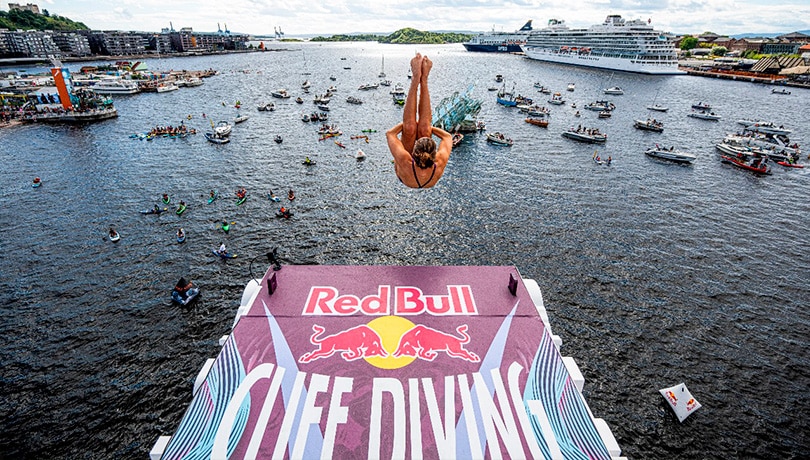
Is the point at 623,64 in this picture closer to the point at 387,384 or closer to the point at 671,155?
the point at 671,155

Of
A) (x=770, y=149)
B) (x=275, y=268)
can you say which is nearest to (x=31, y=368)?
(x=275, y=268)

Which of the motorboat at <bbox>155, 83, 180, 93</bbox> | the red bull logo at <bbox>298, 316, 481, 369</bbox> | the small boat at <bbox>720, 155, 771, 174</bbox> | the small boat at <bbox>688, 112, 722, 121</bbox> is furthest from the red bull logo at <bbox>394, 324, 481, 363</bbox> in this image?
the motorboat at <bbox>155, 83, 180, 93</bbox>

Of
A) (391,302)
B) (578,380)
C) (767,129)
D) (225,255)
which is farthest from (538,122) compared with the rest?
(391,302)

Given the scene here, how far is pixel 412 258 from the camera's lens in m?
33.8

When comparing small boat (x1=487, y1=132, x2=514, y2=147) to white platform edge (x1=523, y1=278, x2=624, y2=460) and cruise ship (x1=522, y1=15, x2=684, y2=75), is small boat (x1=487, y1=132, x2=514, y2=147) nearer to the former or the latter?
white platform edge (x1=523, y1=278, x2=624, y2=460)

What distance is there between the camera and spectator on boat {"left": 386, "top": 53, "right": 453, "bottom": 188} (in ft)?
Answer: 34.8

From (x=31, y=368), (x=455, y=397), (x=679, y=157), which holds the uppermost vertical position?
(x=455, y=397)

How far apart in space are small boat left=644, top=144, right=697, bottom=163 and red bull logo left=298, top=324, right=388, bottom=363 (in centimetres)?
6774

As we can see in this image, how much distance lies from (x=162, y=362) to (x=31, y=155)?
60.3m

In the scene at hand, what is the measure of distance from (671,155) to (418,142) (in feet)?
220

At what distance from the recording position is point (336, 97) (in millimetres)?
112062

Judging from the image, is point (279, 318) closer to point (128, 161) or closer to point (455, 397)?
point (455, 397)

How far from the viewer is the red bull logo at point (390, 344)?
37.3ft

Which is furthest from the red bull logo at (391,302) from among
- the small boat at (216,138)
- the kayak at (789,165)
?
the kayak at (789,165)
